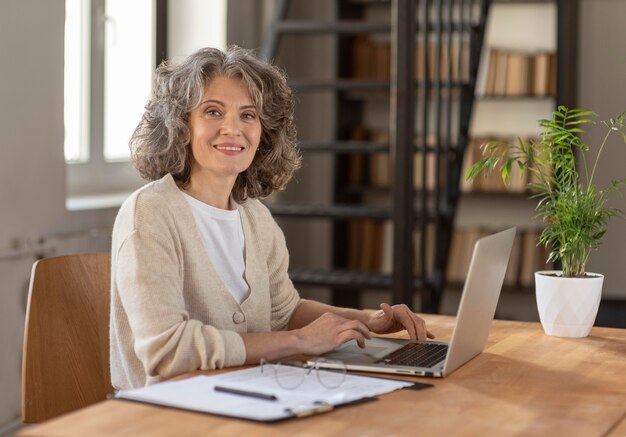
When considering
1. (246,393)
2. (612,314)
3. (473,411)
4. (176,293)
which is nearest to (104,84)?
(176,293)

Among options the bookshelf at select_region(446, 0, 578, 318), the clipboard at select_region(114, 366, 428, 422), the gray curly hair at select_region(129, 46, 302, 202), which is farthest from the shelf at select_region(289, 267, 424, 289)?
the clipboard at select_region(114, 366, 428, 422)

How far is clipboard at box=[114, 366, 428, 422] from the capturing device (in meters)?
1.62

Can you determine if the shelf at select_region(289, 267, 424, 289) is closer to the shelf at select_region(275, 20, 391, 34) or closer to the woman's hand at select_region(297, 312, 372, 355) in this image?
the shelf at select_region(275, 20, 391, 34)

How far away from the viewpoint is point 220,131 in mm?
2309

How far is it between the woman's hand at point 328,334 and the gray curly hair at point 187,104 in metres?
0.51

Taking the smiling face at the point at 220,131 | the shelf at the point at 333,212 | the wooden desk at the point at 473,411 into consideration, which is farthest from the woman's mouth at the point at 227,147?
the shelf at the point at 333,212

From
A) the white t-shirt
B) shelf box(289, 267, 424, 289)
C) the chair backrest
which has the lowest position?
shelf box(289, 267, 424, 289)

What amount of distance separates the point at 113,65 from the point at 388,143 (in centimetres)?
125

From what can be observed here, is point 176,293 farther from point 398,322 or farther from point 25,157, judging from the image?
point 25,157

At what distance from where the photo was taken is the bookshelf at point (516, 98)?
5.69 meters

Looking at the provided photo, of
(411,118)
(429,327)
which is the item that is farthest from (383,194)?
(429,327)

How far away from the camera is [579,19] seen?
5852mm

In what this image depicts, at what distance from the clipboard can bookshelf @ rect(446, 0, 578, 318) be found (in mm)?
4020

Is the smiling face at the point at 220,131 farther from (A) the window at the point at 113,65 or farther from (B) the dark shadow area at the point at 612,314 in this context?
(B) the dark shadow area at the point at 612,314
